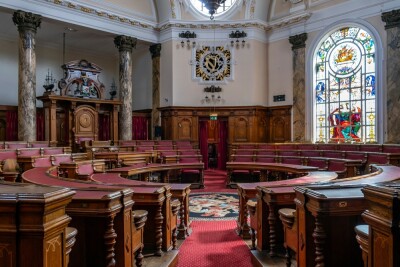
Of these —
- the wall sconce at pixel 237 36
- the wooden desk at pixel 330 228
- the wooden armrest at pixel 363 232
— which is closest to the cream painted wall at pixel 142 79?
the wall sconce at pixel 237 36

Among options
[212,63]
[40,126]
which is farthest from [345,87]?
[40,126]

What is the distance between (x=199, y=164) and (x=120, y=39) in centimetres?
771

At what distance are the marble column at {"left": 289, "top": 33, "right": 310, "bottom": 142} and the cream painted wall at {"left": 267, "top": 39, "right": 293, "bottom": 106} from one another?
27 cm

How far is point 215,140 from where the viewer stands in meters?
16.2

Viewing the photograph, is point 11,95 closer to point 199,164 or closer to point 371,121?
point 199,164

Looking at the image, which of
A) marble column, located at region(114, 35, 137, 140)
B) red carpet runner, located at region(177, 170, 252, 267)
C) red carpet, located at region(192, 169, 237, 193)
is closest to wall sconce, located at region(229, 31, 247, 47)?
marble column, located at region(114, 35, 137, 140)

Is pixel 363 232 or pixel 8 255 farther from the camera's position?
pixel 363 232

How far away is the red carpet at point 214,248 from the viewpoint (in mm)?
3981

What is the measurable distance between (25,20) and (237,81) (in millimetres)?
8655

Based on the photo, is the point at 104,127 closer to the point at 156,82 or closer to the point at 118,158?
the point at 156,82

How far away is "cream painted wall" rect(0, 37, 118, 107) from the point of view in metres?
14.7

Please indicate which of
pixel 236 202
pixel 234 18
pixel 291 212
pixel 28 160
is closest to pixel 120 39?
pixel 234 18

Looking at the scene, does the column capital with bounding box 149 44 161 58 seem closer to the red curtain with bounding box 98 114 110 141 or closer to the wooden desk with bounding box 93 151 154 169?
the red curtain with bounding box 98 114 110 141

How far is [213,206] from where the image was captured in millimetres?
7305
